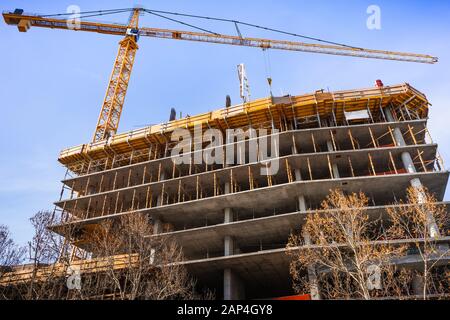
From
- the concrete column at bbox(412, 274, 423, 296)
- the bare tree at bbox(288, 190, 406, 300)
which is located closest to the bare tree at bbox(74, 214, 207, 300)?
the bare tree at bbox(288, 190, 406, 300)

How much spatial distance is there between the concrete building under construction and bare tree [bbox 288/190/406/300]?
84.1 inches

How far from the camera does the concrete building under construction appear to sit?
27.0 m

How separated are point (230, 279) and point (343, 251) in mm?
8897

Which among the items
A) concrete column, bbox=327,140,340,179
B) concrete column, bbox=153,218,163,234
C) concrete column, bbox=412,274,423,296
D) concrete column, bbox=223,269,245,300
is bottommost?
concrete column, bbox=412,274,423,296

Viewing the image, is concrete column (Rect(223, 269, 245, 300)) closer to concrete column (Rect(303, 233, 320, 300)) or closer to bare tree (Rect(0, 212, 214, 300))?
bare tree (Rect(0, 212, 214, 300))

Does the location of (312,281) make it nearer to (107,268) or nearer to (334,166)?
(334,166)

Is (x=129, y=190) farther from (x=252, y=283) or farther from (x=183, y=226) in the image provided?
(x=252, y=283)

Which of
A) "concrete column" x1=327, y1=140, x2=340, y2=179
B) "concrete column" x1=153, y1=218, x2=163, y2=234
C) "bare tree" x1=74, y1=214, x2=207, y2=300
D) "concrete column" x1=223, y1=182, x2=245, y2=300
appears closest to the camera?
"bare tree" x1=74, y1=214, x2=207, y2=300

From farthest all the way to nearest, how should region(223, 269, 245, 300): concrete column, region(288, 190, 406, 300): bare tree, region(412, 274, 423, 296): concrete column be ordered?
region(223, 269, 245, 300): concrete column
region(412, 274, 423, 296): concrete column
region(288, 190, 406, 300): bare tree

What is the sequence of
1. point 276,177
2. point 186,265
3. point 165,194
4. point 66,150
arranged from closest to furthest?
point 186,265 < point 276,177 < point 165,194 < point 66,150

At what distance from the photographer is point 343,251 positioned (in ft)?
79.2
